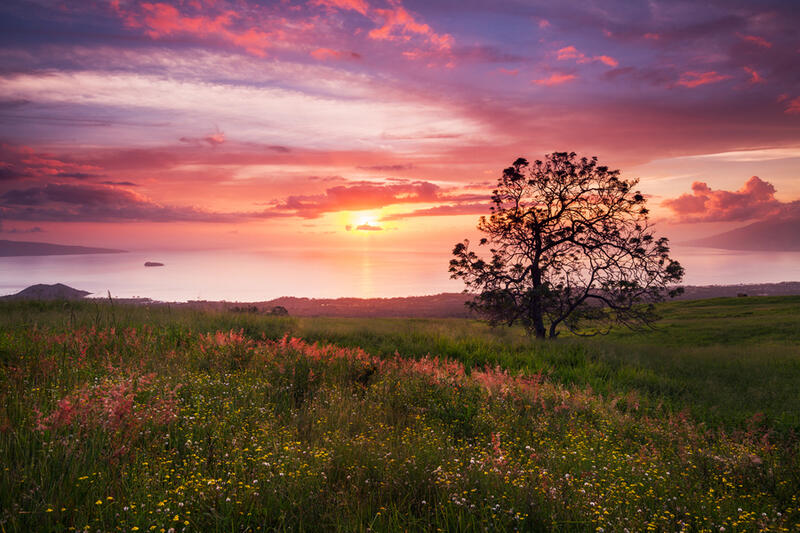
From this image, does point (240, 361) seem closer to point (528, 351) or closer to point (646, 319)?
point (528, 351)

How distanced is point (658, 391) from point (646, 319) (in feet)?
19.8

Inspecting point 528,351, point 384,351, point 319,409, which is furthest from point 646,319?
point 319,409

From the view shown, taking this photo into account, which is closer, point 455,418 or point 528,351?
point 455,418

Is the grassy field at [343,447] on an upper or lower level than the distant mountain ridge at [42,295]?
lower

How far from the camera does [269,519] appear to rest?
396 centimetres

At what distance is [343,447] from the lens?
529cm

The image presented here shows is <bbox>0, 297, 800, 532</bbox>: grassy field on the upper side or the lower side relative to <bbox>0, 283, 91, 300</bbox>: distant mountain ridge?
lower

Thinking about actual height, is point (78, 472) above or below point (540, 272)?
below

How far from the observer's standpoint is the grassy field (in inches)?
157

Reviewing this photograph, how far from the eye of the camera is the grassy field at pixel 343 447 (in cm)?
399

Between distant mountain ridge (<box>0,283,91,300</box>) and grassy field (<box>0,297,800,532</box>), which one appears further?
distant mountain ridge (<box>0,283,91,300</box>)

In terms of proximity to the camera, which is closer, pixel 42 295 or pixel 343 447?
pixel 343 447

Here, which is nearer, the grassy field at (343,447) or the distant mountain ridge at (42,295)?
the grassy field at (343,447)

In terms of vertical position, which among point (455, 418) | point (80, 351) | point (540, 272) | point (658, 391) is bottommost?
point (658, 391)
